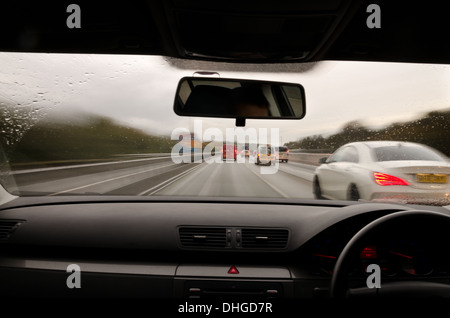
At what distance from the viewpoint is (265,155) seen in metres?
23.0

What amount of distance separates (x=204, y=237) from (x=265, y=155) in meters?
19.9

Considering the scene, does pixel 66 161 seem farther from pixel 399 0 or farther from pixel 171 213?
pixel 399 0

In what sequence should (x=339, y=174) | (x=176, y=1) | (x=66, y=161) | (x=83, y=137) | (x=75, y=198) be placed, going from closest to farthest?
(x=176, y=1) → (x=75, y=198) → (x=339, y=174) → (x=66, y=161) → (x=83, y=137)

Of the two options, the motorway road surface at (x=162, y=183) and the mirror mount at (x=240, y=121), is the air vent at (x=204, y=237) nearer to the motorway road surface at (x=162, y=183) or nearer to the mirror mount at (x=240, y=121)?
the mirror mount at (x=240, y=121)

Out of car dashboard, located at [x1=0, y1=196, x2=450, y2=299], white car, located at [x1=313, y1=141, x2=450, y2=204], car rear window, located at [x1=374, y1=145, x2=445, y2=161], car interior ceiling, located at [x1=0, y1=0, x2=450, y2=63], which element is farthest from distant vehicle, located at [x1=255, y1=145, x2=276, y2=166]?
car dashboard, located at [x1=0, y1=196, x2=450, y2=299]

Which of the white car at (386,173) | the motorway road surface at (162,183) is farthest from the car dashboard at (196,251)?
the motorway road surface at (162,183)

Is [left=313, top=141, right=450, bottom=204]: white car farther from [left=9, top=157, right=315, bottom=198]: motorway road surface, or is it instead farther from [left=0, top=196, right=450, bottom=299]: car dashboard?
[left=9, top=157, right=315, bottom=198]: motorway road surface

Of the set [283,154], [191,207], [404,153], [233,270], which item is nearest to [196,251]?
[233,270]

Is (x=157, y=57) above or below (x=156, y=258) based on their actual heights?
above

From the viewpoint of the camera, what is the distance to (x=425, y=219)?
Result: 7.39 feet

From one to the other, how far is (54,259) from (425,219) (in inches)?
116

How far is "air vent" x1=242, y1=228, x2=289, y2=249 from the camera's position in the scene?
3.31 metres
